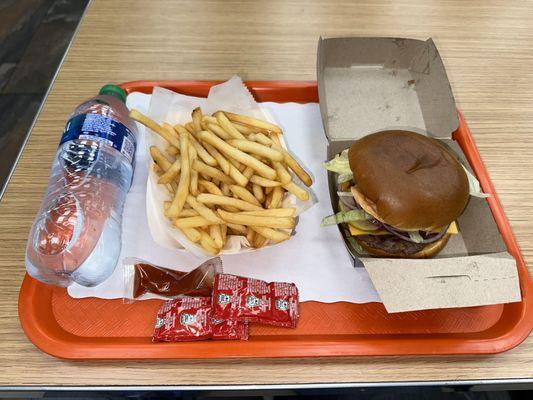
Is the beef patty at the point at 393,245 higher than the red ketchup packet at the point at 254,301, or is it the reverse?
the beef patty at the point at 393,245

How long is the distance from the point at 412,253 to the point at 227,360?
614 millimetres

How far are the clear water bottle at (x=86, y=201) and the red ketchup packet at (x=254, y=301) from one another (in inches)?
14.5

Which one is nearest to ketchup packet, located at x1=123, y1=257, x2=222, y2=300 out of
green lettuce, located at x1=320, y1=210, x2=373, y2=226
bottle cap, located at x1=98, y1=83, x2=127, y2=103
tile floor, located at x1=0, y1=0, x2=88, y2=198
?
green lettuce, located at x1=320, y1=210, x2=373, y2=226

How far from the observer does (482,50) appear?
1.92 meters

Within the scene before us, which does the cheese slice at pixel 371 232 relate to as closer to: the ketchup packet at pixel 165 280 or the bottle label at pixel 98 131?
the ketchup packet at pixel 165 280

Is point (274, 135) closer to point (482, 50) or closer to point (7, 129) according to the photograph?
point (482, 50)

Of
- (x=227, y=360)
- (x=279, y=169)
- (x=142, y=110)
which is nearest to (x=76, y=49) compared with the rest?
(x=142, y=110)

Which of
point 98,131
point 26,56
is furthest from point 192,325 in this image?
point 26,56

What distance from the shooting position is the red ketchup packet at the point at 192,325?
44.3 inches

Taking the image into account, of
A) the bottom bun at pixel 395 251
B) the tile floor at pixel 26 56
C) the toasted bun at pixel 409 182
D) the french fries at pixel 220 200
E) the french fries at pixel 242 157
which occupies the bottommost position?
the tile floor at pixel 26 56

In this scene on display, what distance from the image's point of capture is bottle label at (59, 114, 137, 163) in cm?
132

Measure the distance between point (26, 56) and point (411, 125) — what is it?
3.02m

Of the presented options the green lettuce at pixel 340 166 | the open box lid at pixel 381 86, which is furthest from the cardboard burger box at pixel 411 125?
the green lettuce at pixel 340 166

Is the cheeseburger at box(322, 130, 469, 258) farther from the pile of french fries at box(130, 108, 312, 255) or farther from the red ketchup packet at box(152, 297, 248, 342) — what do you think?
the red ketchup packet at box(152, 297, 248, 342)
